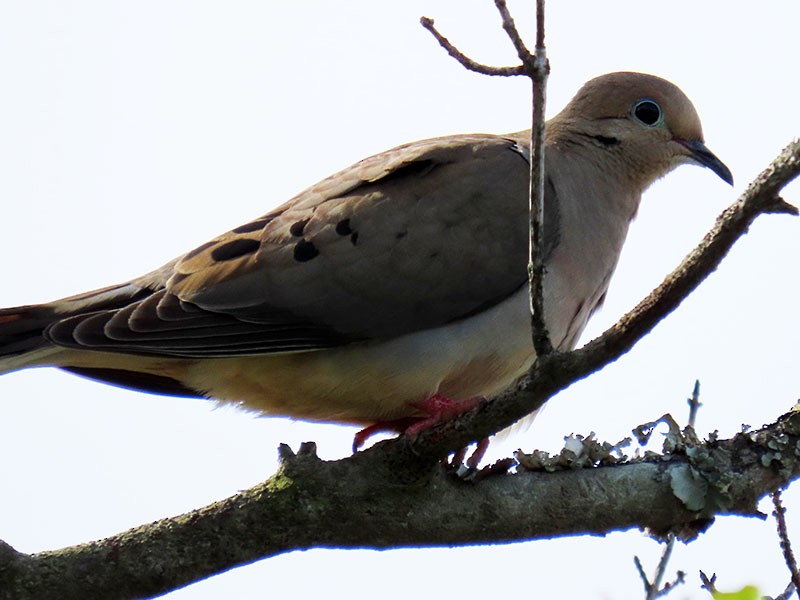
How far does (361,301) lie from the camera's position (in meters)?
4.07

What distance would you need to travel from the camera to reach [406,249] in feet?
13.6

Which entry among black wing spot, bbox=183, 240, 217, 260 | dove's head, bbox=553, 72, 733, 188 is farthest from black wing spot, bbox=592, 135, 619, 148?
black wing spot, bbox=183, 240, 217, 260

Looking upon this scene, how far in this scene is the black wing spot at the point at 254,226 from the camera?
4.37 metres

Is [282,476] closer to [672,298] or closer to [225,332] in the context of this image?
[225,332]

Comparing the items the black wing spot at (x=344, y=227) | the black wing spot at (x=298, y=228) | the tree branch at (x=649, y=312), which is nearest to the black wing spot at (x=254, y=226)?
the black wing spot at (x=298, y=228)

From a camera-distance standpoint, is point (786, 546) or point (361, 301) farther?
point (361, 301)

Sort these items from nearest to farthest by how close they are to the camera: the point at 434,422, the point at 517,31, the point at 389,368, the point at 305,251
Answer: the point at 517,31 → the point at 434,422 → the point at 389,368 → the point at 305,251

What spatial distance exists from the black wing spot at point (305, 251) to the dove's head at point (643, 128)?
4.69 feet

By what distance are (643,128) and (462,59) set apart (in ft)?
7.88

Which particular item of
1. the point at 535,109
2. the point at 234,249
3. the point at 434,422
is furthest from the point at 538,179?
the point at 234,249

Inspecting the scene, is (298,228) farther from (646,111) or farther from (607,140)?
(646,111)

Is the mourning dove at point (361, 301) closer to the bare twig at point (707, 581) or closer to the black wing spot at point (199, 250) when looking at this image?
the black wing spot at point (199, 250)

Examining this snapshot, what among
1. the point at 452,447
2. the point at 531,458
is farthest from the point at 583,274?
the point at 452,447

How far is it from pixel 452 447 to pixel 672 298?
766 mm
